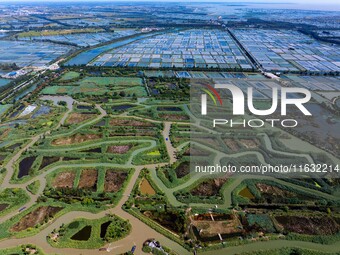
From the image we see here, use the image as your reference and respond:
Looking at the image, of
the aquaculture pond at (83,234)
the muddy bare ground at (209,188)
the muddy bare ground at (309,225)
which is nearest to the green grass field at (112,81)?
the muddy bare ground at (209,188)

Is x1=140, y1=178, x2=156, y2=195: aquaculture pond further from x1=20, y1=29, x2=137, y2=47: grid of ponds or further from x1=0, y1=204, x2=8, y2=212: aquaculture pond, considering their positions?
x1=20, y1=29, x2=137, y2=47: grid of ponds

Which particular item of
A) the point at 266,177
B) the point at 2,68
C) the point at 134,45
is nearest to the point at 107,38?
the point at 134,45

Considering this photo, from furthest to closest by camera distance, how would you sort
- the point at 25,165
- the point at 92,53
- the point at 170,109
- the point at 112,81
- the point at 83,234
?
the point at 92,53 → the point at 112,81 → the point at 170,109 → the point at 25,165 → the point at 83,234

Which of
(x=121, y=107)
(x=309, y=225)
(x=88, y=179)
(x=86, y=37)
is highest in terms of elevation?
(x=86, y=37)

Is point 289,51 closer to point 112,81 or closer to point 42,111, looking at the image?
point 112,81

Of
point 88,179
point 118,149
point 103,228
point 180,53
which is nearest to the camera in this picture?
point 103,228

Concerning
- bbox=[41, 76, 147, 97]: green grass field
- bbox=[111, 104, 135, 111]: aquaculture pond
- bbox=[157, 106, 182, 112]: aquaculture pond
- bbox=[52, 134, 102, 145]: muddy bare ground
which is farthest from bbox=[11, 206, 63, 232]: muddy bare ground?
bbox=[41, 76, 147, 97]: green grass field

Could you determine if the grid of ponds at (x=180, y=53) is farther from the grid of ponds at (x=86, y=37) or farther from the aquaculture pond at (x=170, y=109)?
the aquaculture pond at (x=170, y=109)

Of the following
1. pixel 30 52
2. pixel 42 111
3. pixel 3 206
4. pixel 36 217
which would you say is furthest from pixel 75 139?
pixel 30 52
